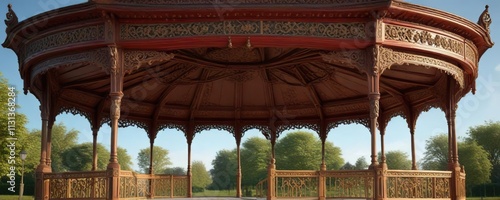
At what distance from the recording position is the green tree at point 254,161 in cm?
7156

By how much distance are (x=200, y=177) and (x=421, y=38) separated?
3686 inches

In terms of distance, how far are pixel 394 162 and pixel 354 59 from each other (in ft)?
262

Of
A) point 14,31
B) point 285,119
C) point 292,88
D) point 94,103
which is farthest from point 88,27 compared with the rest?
point 285,119

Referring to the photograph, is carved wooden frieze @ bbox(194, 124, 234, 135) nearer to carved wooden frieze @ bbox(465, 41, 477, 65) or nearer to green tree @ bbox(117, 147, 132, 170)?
carved wooden frieze @ bbox(465, 41, 477, 65)

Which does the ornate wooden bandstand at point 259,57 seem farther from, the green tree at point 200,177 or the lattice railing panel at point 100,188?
the green tree at point 200,177

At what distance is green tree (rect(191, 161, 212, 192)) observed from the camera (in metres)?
102

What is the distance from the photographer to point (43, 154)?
51.6 ft

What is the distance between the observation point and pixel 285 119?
24531 millimetres

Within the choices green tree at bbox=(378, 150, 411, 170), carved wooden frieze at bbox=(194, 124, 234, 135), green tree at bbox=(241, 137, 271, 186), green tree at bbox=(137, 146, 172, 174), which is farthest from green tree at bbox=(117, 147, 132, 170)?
carved wooden frieze at bbox=(194, 124, 234, 135)

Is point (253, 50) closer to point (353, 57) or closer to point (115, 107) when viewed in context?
point (353, 57)

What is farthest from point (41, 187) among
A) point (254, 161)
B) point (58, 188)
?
point (254, 161)

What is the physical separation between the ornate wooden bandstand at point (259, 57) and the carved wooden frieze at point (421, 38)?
0.03 metres

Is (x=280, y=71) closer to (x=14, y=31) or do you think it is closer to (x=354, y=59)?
(x=354, y=59)

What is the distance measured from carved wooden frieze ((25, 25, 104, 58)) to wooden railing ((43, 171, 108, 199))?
332cm
